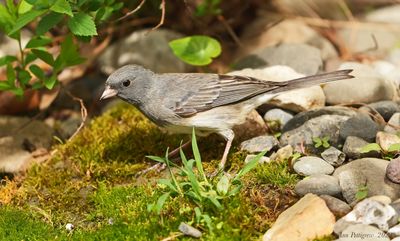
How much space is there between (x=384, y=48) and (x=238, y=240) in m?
4.34

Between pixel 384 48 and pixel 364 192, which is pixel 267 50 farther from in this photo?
pixel 364 192

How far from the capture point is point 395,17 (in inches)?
320

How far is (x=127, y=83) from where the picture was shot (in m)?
5.04

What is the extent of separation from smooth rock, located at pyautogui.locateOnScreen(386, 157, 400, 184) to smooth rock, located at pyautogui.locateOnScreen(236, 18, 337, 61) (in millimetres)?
2815

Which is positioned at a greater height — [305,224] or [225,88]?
[225,88]

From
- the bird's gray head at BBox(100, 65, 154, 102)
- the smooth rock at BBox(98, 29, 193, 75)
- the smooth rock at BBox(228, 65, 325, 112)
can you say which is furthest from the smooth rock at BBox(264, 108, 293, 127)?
the smooth rock at BBox(98, 29, 193, 75)

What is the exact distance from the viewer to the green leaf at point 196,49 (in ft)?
18.7

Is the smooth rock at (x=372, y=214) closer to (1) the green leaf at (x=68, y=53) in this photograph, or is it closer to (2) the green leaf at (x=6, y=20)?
(1) the green leaf at (x=68, y=53)

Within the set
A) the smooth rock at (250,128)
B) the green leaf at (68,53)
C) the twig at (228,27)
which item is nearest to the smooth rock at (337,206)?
the smooth rock at (250,128)

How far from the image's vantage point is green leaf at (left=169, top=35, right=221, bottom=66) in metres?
5.69

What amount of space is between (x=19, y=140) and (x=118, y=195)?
1.70 metres

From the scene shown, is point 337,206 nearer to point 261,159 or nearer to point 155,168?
point 261,159

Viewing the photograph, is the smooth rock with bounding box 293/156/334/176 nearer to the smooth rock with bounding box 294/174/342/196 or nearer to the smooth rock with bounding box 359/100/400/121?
the smooth rock with bounding box 294/174/342/196

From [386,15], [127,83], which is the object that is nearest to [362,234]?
[127,83]
